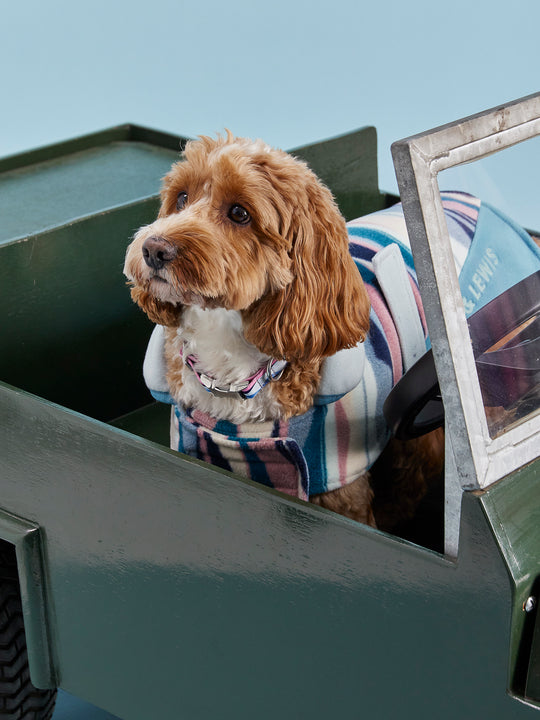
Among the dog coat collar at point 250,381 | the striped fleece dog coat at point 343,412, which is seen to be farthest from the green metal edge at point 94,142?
the dog coat collar at point 250,381

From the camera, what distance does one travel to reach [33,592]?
196 centimetres

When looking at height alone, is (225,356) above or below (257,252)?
below

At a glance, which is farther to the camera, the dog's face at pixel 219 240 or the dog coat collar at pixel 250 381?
the dog coat collar at pixel 250 381

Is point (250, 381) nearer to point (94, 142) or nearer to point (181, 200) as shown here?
point (181, 200)

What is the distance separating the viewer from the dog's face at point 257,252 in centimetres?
166

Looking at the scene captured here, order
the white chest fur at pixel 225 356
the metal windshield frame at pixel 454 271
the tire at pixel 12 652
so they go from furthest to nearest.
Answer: the tire at pixel 12 652 → the white chest fur at pixel 225 356 → the metal windshield frame at pixel 454 271

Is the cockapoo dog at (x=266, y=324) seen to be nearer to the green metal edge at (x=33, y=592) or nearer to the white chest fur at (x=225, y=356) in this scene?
the white chest fur at (x=225, y=356)

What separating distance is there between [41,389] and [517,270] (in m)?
1.18

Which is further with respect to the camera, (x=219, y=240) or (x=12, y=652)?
(x=12, y=652)

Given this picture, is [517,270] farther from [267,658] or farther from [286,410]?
[267,658]

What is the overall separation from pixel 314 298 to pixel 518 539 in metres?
0.55

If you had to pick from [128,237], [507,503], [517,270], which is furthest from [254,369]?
[128,237]

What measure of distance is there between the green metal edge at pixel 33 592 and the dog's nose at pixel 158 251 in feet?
1.84

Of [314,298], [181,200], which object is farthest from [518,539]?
[181,200]
